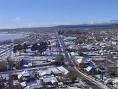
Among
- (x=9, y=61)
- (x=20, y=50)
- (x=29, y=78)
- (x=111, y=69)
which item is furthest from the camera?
Answer: (x=20, y=50)

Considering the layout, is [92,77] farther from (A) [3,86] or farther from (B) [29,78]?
(A) [3,86]

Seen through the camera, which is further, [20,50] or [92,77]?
[20,50]

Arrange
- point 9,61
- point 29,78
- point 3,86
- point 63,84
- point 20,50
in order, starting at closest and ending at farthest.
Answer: point 3,86 < point 63,84 < point 29,78 < point 9,61 < point 20,50

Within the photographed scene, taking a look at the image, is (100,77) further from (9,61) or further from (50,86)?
(9,61)

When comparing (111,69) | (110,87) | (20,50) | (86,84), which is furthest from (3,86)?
(20,50)

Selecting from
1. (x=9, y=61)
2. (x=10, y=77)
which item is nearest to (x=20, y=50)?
(x=9, y=61)

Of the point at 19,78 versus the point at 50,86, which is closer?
the point at 50,86

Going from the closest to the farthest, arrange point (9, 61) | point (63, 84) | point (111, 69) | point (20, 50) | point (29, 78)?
point (63, 84), point (29, 78), point (111, 69), point (9, 61), point (20, 50)

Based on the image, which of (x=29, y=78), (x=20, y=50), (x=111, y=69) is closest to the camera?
(x=29, y=78)

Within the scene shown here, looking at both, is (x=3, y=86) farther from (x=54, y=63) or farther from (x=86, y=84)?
(x=54, y=63)
